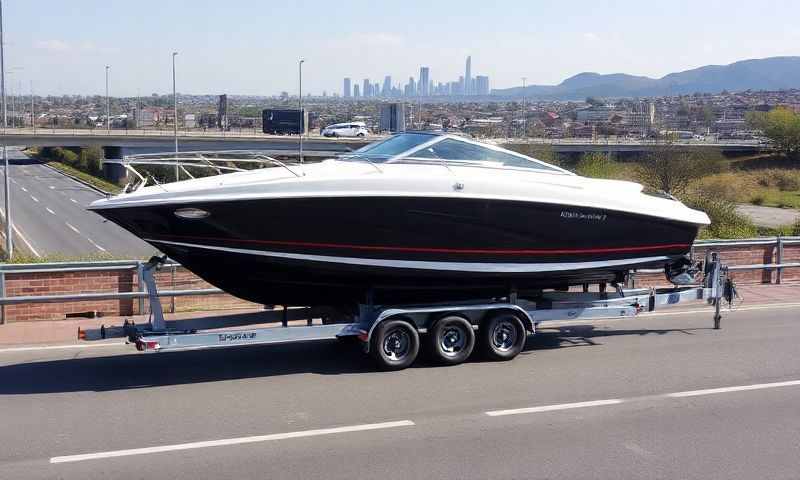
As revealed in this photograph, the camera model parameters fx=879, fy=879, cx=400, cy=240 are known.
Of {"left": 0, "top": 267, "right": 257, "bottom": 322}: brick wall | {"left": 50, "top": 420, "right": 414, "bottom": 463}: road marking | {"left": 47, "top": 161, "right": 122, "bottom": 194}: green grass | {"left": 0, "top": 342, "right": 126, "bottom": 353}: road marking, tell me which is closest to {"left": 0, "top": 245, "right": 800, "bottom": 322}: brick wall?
{"left": 0, "top": 267, "right": 257, "bottom": 322}: brick wall

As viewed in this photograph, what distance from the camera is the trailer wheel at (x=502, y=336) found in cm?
1088

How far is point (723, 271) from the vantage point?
42.9ft

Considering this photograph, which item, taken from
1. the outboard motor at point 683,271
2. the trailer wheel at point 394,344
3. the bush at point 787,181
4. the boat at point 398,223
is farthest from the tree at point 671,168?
the trailer wheel at point 394,344

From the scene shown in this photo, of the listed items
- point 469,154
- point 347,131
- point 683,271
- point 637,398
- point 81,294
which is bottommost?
point 637,398

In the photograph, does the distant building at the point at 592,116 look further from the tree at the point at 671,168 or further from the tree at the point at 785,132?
the tree at the point at 671,168

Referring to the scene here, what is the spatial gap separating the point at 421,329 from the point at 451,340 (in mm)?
408

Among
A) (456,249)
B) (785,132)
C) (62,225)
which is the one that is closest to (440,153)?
(456,249)

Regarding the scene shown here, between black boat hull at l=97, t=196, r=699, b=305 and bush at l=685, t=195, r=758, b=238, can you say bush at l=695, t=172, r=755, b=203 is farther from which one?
black boat hull at l=97, t=196, r=699, b=305

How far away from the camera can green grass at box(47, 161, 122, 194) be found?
6136cm

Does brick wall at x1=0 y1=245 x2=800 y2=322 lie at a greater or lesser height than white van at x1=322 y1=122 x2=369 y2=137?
lesser

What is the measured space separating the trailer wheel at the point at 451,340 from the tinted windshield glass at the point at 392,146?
2.25 meters

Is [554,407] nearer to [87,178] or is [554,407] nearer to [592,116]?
[87,178]

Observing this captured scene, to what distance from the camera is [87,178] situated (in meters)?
74.4

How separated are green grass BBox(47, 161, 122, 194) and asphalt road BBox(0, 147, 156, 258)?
989 millimetres
